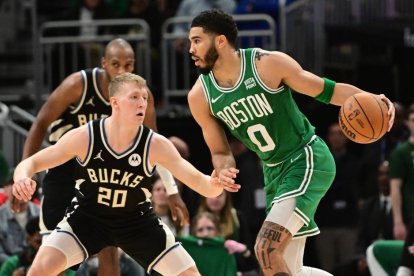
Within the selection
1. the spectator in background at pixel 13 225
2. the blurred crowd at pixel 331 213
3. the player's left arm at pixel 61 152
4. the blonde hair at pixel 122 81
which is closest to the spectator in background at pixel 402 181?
the blurred crowd at pixel 331 213

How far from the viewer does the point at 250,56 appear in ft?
27.4

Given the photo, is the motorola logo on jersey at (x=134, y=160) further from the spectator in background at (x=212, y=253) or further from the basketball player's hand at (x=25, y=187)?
the spectator in background at (x=212, y=253)

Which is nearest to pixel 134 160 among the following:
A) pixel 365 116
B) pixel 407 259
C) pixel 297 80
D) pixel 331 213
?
pixel 297 80

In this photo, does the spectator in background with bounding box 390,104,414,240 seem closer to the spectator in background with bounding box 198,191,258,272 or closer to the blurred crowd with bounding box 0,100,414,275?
the blurred crowd with bounding box 0,100,414,275

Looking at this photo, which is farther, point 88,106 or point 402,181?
point 402,181

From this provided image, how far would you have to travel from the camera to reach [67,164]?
367 inches

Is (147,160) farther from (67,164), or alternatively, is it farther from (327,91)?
(327,91)

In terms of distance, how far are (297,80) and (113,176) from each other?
4.60 feet

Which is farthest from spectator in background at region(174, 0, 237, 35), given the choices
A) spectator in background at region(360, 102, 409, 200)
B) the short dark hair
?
the short dark hair

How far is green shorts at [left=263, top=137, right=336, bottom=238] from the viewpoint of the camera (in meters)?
8.13

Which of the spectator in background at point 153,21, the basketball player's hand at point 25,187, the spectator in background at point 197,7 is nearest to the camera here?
the basketball player's hand at point 25,187

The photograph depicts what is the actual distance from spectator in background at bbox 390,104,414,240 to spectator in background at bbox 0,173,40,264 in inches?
140

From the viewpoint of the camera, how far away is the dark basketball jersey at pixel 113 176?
8.30 meters

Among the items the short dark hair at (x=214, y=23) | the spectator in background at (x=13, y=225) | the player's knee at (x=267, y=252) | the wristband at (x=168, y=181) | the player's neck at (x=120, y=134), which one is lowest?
the spectator in background at (x=13, y=225)
